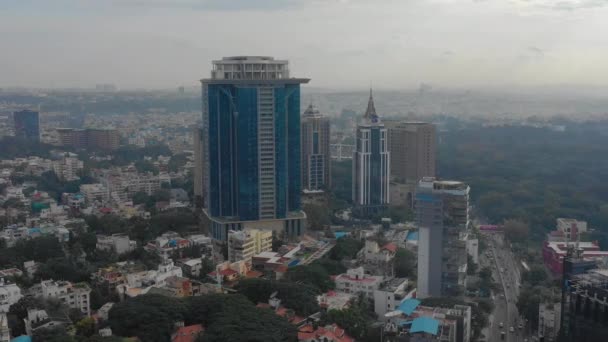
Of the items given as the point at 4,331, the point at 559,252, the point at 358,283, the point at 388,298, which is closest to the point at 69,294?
the point at 4,331

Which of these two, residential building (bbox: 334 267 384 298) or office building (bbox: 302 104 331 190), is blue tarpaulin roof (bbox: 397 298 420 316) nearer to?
residential building (bbox: 334 267 384 298)

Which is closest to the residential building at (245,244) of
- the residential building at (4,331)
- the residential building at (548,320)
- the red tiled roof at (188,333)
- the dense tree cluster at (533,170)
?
the red tiled roof at (188,333)

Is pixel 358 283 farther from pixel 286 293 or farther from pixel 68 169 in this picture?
pixel 68 169

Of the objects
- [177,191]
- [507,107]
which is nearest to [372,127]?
[177,191]

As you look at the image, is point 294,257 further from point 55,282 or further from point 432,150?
point 432,150

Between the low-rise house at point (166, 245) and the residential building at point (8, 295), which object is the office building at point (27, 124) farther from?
the residential building at point (8, 295)

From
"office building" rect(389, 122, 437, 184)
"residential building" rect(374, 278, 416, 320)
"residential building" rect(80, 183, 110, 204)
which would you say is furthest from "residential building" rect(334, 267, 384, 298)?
"residential building" rect(80, 183, 110, 204)
